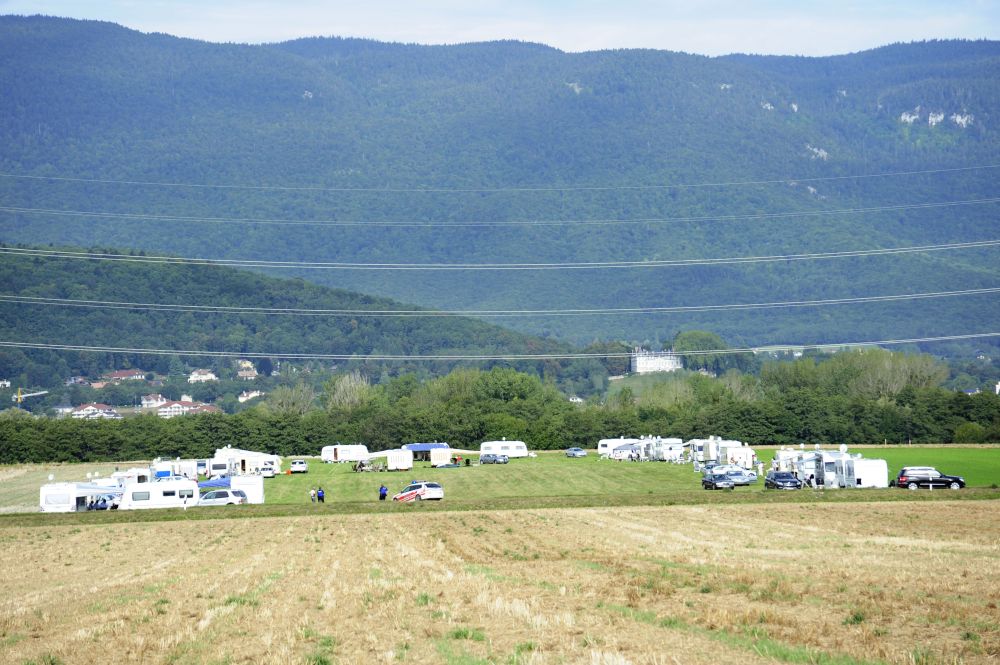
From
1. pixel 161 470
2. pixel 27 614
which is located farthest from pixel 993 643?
pixel 161 470

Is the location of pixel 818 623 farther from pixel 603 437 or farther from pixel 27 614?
pixel 603 437

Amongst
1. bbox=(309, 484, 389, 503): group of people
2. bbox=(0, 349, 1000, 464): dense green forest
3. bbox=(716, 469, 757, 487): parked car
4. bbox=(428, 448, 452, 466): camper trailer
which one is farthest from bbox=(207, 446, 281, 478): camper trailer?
bbox=(716, 469, 757, 487): parked car

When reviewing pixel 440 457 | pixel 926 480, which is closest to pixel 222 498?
pixel 926 480

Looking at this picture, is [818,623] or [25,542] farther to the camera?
[25,542]

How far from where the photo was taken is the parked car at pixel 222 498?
62.0 m

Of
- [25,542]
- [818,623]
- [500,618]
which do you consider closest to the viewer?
[818,623]

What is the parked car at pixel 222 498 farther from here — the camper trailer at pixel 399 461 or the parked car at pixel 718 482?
the camper trailer at pixel 399 461

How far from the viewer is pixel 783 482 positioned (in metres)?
62.1

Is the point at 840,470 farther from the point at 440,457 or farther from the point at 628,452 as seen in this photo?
the point at 440,457

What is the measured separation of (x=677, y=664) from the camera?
1548 centimetres

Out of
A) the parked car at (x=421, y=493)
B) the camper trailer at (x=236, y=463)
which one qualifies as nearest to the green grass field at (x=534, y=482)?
the parked car at (x=421, y=493)

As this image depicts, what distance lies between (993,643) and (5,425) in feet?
325

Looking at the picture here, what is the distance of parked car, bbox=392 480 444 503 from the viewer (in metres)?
61.6

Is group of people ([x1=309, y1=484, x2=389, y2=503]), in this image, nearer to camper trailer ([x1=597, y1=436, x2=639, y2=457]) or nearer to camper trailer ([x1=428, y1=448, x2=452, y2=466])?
camper trailer ([x1=428, y1=448, x2=452, y2=466])
